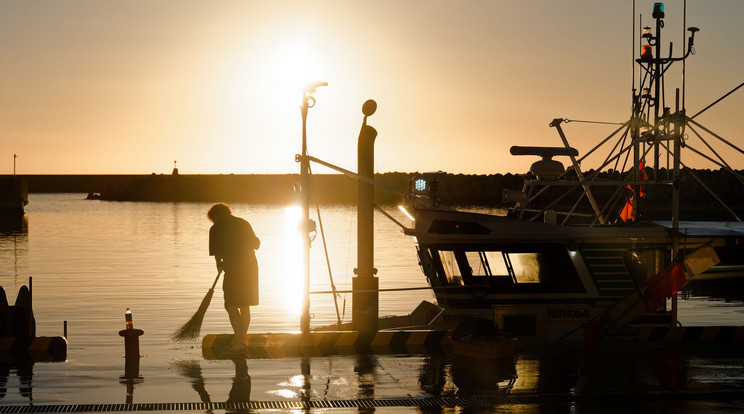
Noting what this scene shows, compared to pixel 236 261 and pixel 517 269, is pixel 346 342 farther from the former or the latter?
pixel 517 269

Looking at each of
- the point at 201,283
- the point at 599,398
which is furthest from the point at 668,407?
the point at 201,283

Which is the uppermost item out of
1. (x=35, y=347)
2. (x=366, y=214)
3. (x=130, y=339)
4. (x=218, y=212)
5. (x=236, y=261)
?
(x=218, y=212)

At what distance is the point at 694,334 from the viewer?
17.4 metres

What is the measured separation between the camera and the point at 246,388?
13.2 meters

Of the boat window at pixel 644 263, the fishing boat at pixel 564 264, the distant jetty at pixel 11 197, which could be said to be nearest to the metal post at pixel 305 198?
the fishing boat at pixel 564 264

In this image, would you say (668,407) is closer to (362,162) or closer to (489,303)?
(489,303)

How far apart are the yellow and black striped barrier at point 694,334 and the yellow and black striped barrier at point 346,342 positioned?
396 cm

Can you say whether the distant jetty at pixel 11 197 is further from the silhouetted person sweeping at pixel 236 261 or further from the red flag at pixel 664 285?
the red flag at pixel 664 285

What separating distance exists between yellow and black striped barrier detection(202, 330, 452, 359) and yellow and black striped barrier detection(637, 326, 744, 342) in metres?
3.96

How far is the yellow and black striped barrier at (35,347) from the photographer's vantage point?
633 inches

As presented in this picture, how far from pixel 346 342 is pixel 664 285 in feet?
19.3

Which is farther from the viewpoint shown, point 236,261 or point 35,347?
point 35,347

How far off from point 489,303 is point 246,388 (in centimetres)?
613

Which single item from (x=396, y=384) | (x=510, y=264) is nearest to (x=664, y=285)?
(x=510, y=264)
